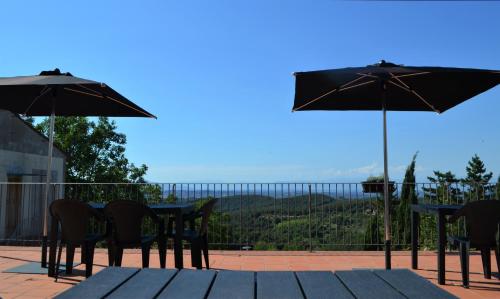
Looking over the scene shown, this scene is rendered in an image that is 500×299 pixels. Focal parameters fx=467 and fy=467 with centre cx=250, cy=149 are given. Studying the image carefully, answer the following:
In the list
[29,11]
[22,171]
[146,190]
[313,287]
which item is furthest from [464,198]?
[22,171]

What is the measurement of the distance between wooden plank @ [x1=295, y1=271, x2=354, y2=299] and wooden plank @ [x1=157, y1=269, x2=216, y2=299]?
1.23 feet

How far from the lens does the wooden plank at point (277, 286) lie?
1676 mm

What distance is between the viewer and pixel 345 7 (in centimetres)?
732

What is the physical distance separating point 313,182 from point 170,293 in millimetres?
5782

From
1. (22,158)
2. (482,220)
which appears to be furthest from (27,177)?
(482,220)

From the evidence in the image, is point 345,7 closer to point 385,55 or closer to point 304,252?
point 385,55

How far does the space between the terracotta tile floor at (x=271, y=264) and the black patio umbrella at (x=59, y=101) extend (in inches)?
29.9

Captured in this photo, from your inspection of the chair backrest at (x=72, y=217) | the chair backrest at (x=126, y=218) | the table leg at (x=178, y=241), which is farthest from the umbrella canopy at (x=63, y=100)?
the table leg at (x=178, y=241)

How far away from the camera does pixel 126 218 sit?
14.8ft

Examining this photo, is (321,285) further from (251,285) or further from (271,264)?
(271,264)

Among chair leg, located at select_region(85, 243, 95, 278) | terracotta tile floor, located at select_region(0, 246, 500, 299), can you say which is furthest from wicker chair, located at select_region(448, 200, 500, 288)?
chair leg, located at select_region(85, 243, 95, 278)

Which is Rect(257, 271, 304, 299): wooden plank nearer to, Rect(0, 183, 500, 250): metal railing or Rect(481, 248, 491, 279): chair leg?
Rect(481, 248, 491, 279): chair leg

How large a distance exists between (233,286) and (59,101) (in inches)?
203

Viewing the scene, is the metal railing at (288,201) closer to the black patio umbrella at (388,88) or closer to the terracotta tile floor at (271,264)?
the terracotta tile floor at (271,264)
